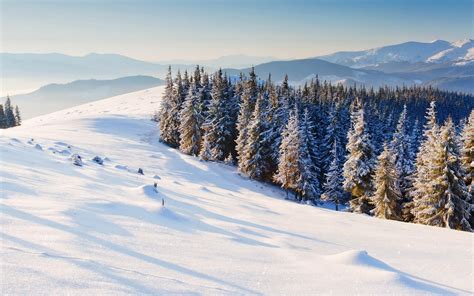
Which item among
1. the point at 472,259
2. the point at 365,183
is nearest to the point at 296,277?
the point at 472,259

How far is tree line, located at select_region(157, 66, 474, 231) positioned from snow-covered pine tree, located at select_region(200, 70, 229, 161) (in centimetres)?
16

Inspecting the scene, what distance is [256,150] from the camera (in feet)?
150

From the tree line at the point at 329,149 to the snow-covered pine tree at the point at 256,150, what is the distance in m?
0.13

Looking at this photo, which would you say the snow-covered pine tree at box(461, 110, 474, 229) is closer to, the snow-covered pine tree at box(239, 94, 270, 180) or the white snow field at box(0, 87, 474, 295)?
the white snow field at box(0, 87, 474, 295)

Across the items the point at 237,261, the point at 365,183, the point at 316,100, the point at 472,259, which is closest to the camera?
the point at 237,261

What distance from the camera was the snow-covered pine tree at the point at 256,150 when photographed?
45.1m

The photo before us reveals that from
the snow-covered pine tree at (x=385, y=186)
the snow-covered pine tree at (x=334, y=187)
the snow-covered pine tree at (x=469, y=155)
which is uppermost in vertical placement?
the snow-covered pine tree at (x=469, y=155)

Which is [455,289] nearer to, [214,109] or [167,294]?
[167,294]

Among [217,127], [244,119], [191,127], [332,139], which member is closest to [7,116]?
[191,127]

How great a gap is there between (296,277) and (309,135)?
125ft

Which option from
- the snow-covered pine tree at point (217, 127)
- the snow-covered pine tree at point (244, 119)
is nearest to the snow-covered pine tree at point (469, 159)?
the snow-covered pine tree at point (244, 119)

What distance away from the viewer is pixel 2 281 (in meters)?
5.05

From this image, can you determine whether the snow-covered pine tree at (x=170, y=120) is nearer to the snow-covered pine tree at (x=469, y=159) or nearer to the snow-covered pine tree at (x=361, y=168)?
the snow-covered pine tree at (x=361, y=168)

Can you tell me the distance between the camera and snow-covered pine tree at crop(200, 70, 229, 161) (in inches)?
2037
